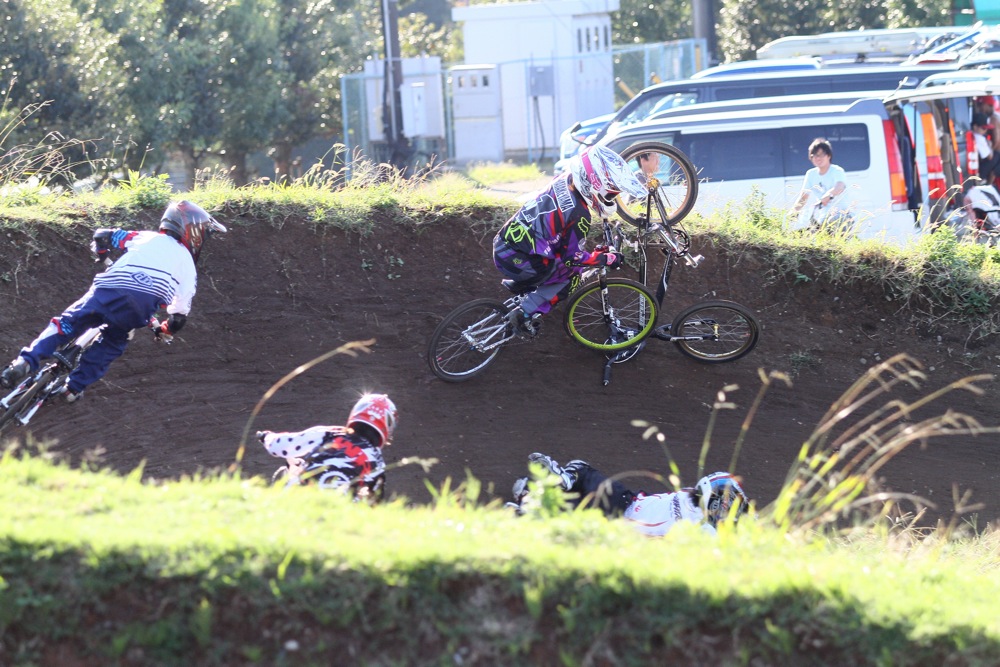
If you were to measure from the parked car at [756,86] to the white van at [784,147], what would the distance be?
4053 mm

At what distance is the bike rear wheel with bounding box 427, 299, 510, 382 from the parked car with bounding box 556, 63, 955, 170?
8679 millimetres

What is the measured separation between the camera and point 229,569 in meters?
4.09

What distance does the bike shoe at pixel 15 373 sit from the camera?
6842mm

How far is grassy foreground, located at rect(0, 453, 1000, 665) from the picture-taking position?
4.04 metres

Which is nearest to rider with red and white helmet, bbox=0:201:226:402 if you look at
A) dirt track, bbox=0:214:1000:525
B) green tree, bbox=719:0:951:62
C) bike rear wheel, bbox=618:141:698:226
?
dirt track, bbox=0:214:1000:525

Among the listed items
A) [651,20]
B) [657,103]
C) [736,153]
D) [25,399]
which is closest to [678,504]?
[25,399]

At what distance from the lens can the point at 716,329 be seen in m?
9.18

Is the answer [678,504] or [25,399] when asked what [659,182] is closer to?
[678,504]

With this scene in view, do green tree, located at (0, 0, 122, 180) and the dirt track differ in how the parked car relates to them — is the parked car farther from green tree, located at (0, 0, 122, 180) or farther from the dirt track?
green tree, located at (0, 0, 122, 180)

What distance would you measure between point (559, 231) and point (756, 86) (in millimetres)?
10657

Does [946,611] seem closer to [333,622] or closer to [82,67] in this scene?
[333,622]

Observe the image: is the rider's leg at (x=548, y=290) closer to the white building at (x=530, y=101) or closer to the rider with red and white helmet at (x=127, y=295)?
the rider with red and white helmet at (x=127, y=295)

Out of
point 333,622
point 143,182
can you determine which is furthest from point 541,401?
point 333,622

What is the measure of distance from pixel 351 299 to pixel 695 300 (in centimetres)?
355
